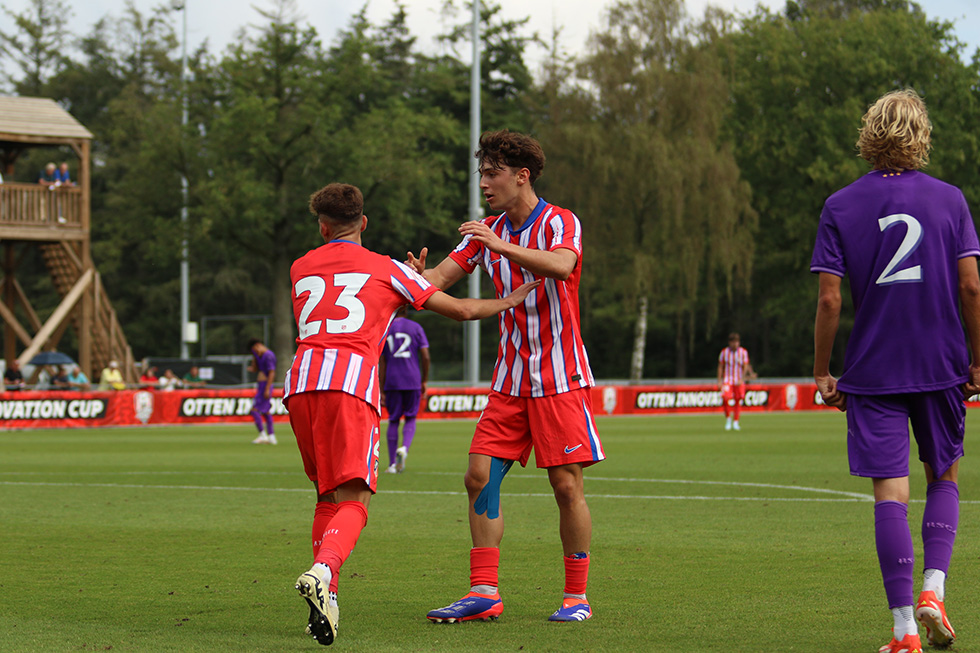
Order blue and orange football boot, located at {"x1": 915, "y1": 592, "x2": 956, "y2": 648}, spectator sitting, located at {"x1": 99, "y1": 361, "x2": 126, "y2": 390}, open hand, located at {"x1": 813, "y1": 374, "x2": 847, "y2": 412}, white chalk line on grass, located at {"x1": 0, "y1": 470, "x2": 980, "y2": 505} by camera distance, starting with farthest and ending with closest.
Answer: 1. spectator sitting, located at {"x1": 99, "y1": 361, "x2": 126, "y2": 390}
2. white chalk line on grass, located at {"x1": 0, "y1": 470, "x2": 980, "y2": 505}
3. open hand, located at {"x1": 813, "y1": 374, "x2": 847, "y2": 412}
4. blue and orange football boot, located at {"x1": 915, "y1": 592, "x2": 956, "y2": 648}

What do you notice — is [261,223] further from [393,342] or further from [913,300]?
[913,300]

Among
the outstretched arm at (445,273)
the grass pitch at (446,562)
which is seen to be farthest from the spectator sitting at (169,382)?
the outstretched arm at (445,273)

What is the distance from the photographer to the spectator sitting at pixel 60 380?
3409cm

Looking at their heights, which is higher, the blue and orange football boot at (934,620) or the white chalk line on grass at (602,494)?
the blue and orange football boot at (934,620)

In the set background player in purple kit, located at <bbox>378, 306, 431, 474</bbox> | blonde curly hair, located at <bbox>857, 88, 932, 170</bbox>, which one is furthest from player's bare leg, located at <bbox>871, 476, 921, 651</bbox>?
background player in purple kit, located at <bbox>378, 306, 431, 474</bbox>

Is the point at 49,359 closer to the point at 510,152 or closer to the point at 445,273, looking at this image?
the point at 445,273

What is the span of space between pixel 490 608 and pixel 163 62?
69.4 m

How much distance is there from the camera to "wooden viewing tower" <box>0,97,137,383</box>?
34.9 metres

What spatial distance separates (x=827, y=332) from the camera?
499cm

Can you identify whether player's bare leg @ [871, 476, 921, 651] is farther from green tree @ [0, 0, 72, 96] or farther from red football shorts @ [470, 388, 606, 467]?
green tree @ [0, 0, 72, 96]

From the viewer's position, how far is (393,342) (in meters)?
15.0

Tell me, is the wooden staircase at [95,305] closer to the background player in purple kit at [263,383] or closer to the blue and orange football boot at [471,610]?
the background player in purple kit at [263,383]

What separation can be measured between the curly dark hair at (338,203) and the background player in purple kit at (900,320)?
2.19 m

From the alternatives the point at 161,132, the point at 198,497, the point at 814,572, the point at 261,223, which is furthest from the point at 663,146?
the point at 814,572
